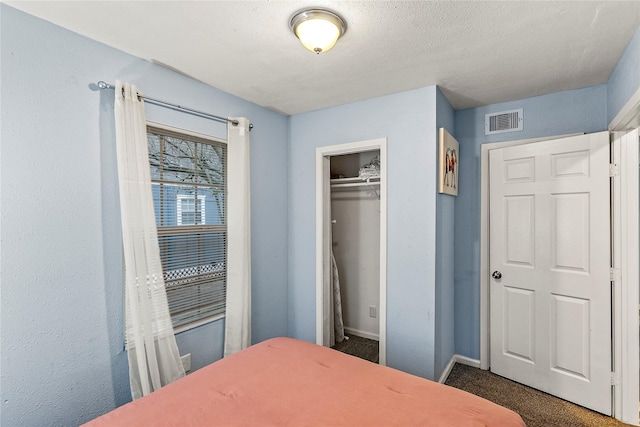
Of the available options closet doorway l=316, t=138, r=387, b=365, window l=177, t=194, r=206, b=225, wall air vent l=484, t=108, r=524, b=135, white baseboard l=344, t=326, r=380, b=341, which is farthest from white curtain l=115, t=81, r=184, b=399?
wall air vent l=484, t=108, r=524, b=135

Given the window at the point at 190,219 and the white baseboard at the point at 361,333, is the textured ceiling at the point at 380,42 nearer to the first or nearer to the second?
the window at the point at 190,219

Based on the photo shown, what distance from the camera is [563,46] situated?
189 cm

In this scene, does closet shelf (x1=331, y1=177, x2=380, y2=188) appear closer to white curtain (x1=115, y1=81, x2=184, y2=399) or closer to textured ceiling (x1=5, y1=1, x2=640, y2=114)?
textured ceiling (x1=5, y1=1, x2=640, y2=114)

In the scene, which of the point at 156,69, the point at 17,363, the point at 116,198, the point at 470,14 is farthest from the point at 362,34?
the point at 17,363

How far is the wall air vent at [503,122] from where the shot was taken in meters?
2.79

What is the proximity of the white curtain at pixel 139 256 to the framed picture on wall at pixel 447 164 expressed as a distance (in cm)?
210

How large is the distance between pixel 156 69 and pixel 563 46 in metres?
2.55

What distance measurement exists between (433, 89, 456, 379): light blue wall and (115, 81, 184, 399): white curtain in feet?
6.61

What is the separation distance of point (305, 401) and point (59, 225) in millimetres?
1563

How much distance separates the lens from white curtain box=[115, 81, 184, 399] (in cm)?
190

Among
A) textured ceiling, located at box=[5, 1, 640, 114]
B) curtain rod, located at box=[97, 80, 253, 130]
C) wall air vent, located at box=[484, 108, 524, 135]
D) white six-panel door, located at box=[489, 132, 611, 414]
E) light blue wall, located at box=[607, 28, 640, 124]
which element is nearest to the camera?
textured ceiling, located at box=[5, 1, 640, 114]

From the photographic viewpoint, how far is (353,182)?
3.59m

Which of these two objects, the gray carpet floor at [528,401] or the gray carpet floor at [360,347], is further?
the gray carpet floor at [360,347]

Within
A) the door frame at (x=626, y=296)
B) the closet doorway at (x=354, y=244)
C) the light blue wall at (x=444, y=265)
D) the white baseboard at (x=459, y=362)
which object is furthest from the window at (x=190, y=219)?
the door frame at (x=626, y=296)
